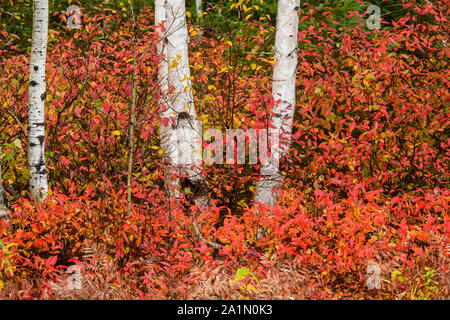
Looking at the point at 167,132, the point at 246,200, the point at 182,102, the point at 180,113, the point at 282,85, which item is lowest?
the point at 246,200

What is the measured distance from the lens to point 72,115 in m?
6.30

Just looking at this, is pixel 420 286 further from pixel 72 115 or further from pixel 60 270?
pixel 72 115

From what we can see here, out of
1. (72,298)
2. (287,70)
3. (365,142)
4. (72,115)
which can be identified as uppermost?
(287,70)

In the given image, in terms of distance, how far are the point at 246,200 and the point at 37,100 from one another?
122 inches

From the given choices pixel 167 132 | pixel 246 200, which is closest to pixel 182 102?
pixel 167 132

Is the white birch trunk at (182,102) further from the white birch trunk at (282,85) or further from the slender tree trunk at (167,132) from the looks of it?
the white birch trunk at (282,85)

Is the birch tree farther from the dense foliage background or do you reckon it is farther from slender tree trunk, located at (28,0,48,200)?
slender tree trunk, located at (28,0,48,200)

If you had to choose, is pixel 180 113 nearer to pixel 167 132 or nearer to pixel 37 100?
pixel 167 132

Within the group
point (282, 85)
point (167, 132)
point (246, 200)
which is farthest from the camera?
point (246, 200)

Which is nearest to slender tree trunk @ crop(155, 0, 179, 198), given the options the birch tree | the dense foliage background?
the birch tree

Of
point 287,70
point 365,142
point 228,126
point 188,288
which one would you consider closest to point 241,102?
point 228,126

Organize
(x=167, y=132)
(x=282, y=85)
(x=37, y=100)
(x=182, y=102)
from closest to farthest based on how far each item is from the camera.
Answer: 1. (x=37, y=100)
2. (x=282, y=85)
3. (x=182, y=102)
4. (x=167, y=132)

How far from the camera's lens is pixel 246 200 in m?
6.43

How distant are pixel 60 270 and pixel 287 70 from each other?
3631 millimetres
